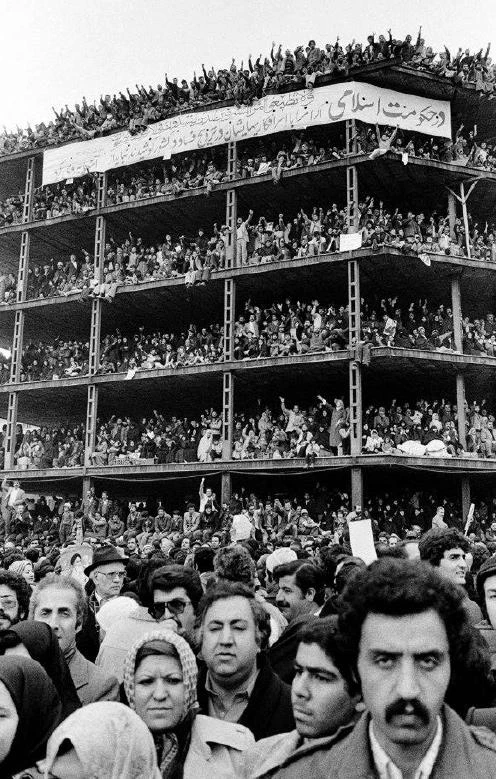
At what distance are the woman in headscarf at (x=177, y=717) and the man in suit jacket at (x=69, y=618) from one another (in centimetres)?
86

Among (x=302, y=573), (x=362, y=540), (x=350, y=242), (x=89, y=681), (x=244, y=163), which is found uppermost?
(x=244, y=163)

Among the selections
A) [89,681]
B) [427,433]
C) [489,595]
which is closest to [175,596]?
[89,681]

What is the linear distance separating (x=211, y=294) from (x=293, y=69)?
7.14m

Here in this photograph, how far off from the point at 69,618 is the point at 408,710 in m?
2.91

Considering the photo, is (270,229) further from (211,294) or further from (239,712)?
(239,712)

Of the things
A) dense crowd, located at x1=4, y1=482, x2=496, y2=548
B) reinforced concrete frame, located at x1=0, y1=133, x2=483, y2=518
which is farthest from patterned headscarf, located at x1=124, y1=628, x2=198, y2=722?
reinforced concrete frame, located at x1=0, y1=133, x2=483, y2=518

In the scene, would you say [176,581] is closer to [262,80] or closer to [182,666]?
[182,666]

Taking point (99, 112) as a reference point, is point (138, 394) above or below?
below

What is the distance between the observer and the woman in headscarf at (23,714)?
9.30 feet

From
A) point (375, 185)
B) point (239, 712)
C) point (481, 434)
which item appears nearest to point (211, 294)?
point (375, 185)

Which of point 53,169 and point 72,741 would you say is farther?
point 53,169

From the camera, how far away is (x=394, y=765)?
2.16 meters

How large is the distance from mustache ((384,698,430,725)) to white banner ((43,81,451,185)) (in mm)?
21988

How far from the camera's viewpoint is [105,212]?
25.3m
